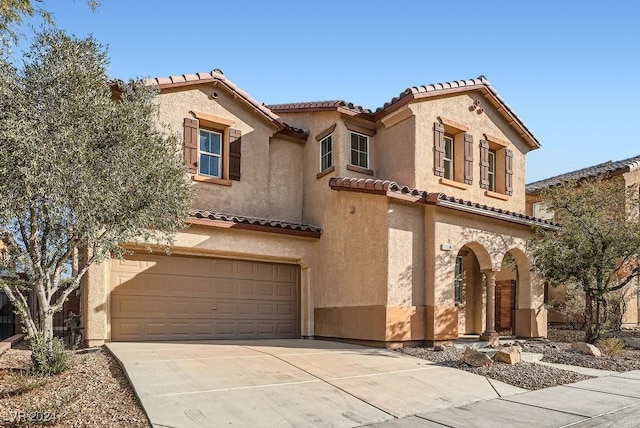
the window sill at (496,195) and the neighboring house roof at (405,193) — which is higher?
the window sill at (496,195)

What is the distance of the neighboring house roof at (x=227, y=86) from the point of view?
43.2ft

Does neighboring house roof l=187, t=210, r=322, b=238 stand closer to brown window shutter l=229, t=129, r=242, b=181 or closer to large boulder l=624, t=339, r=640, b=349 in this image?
brown window shutter l=229, t=129, r=242, b=181

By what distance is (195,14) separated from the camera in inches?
387

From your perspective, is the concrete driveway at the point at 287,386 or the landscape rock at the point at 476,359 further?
the landscape rock at the point at 476,359

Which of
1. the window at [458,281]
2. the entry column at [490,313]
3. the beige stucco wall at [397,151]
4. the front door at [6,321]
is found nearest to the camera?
the entry column at [490,313]

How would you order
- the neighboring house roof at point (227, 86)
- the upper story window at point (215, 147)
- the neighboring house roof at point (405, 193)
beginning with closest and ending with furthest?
the neighboring house roof at point (405, 193)
the neighboring house roof at point (227, 86)
the upper story window at point (215, 147)

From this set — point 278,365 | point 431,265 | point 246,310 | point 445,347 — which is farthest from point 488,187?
point 278,365

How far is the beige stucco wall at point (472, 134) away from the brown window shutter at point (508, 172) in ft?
0.76

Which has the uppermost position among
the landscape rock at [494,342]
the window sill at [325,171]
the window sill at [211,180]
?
the window sill at [325,171]

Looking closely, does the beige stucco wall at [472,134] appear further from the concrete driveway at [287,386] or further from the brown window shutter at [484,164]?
the concrete driveway at [287,386]

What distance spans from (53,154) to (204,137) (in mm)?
7162

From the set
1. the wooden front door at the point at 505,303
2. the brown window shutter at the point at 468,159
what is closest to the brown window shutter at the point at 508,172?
the brown window shutter at the point at 468,159

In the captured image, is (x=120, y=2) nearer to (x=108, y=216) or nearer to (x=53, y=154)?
(x=53, y=154)

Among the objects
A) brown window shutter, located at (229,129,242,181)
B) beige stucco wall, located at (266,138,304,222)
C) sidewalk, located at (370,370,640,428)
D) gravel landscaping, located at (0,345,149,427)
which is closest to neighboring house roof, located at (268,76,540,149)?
beige stucco wall, located at (266,138,304,222)
